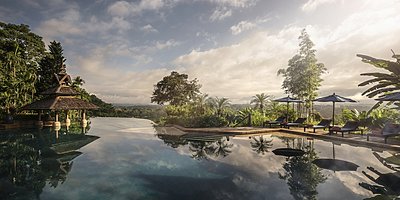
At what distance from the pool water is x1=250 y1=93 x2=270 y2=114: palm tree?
41.6ft

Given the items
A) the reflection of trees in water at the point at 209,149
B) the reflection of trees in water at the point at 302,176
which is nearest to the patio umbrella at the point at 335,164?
the reflection of trees in water at the point at 302,176

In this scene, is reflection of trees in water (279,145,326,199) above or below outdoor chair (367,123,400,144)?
below

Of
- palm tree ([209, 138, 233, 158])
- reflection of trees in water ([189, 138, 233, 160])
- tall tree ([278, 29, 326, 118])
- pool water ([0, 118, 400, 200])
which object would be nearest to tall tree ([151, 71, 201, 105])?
tall tree ([278, 29, 326, 118])

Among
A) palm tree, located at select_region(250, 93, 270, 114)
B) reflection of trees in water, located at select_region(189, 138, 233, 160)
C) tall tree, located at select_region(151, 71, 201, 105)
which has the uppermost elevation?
tall tree, located at select_region(151, 71, 201, 105)

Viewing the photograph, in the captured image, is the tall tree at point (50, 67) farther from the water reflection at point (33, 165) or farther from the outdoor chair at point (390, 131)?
the outdoor chair at point (390, 131)

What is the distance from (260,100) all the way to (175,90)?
560 inches

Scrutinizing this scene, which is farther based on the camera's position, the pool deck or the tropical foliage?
the tropical foliage

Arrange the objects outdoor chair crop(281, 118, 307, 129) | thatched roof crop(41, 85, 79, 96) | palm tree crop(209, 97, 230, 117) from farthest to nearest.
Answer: palm tree crop(209, 97, 230, 117), thatched roof crop(41, 85, 79, 96), outdoor chair crop(281, 118, 307, 129)

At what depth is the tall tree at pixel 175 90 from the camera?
113 ft

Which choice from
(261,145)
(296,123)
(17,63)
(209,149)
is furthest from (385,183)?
(17,63)

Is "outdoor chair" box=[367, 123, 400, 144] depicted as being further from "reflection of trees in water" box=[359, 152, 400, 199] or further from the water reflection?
the water reflection

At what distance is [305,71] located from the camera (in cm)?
2225

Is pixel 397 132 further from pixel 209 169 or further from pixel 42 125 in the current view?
pixel 42 125

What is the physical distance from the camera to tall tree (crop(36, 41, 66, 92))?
30.6 meters
